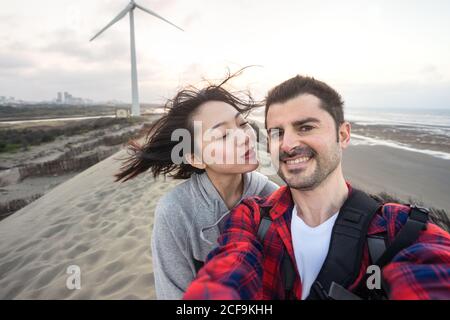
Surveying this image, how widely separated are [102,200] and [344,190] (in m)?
6.71

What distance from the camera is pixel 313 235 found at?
1844mm

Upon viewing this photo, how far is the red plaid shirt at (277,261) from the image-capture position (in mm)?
1302

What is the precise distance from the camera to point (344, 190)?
2047mm

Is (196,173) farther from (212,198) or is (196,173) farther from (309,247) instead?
(309,247)

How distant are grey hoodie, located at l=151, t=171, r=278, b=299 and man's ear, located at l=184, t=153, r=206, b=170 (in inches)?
14.6

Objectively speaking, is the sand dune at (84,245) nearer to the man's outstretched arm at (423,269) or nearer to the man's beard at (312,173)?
the man's beard at (312,173)

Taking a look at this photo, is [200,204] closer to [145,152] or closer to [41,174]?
[145,152]

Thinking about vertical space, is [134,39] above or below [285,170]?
above

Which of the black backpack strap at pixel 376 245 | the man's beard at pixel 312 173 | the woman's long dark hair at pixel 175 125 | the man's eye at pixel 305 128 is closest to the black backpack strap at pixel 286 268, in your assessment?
the man's beard at pixel 312 173

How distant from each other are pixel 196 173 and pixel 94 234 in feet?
11.2

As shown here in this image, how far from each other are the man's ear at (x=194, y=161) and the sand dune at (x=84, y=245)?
5.95 feet

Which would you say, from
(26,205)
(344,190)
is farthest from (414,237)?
(26,205)

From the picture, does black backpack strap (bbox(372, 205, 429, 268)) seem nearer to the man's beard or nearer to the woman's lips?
the man's beard
